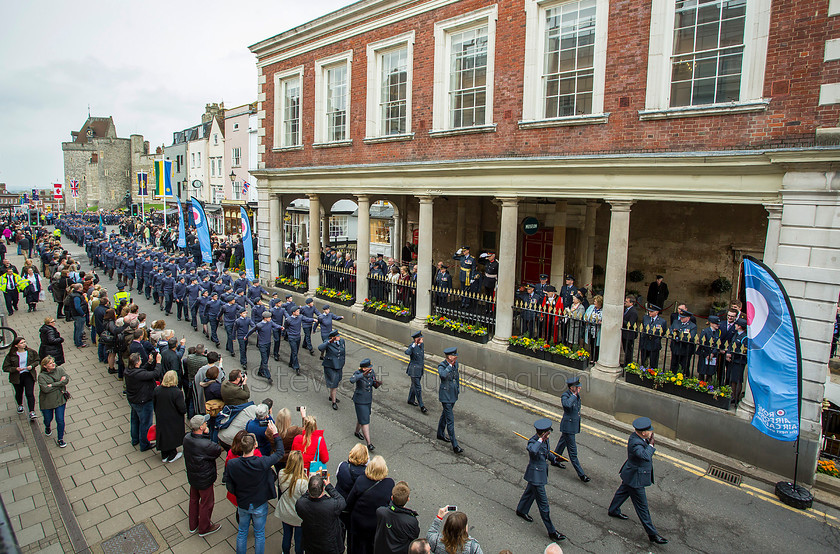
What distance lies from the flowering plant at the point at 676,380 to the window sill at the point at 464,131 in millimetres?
6603

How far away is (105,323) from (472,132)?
1028 cm

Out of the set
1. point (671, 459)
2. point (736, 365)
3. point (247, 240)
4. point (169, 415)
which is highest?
point (247, 240)

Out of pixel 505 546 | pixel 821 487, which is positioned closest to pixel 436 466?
pixel 505 546

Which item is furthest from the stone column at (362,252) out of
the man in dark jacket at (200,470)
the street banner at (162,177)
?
the street banner at (162,177)

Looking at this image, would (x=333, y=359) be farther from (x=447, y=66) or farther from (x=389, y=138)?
(x=447, y=66)

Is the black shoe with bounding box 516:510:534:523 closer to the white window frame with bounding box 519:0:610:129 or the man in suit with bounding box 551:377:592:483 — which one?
the man in suit with bounding box 551:377:592:483

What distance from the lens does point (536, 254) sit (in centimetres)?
1806

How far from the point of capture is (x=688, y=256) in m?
15.1

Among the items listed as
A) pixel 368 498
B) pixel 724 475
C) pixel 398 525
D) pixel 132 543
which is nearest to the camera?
pixel 398 525

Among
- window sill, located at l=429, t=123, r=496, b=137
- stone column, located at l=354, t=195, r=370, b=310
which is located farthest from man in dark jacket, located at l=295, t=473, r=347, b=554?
stone column, located at l=354, t=195, r=370, b=310

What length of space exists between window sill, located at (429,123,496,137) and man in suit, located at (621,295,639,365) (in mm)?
5394

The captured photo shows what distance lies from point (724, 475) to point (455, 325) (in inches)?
274

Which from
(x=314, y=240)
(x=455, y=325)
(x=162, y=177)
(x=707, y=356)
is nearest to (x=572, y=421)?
(x=707, y=356)

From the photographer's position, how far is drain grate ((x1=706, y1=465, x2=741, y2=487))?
8320 millimetres
